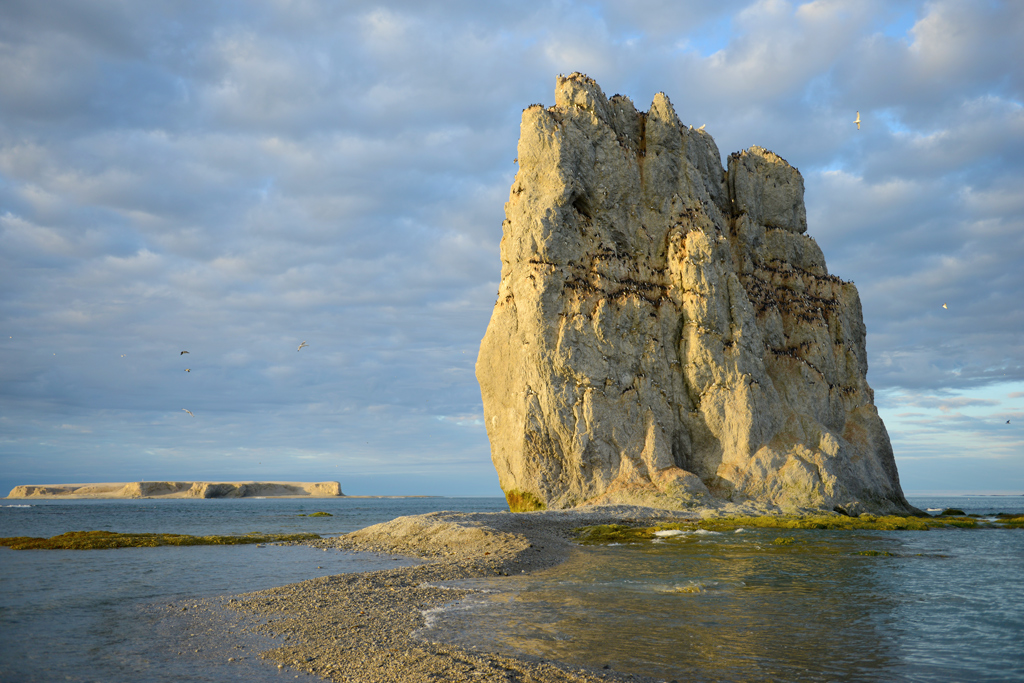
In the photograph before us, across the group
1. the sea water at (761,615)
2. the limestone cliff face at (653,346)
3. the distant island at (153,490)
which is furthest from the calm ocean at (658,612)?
the distant island at (153,490)

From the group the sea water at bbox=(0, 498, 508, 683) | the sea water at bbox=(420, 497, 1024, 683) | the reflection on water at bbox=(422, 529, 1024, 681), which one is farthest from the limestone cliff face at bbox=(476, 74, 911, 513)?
the sea water at bbox=(0, 498, 508, 683)

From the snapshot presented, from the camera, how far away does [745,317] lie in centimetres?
4588

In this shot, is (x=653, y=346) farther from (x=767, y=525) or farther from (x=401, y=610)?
(x=401, y=610)

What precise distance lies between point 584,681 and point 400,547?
67.8 feet

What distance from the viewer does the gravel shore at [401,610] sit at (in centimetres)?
974

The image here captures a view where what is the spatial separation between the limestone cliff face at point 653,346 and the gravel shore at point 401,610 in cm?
1273

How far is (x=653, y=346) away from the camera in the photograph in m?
44.8

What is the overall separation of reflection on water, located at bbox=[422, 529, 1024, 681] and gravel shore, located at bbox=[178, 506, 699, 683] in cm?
84

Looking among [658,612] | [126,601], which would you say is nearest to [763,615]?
[658,612]

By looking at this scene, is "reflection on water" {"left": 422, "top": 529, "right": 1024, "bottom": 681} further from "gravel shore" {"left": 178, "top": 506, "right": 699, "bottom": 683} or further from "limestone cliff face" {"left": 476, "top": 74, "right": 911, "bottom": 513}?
"limestone cliff face" {"left": 476, "top": 74, "right": 911, "bottom": 513}

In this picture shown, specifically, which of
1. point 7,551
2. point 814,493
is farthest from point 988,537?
point 7,551

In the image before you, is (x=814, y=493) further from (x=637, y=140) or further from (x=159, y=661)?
(x=159, y=661)

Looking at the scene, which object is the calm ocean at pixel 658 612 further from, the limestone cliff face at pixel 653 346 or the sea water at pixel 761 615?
the limestone cliff face at pixel 653 346

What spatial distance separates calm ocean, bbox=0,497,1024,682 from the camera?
1053 cm
